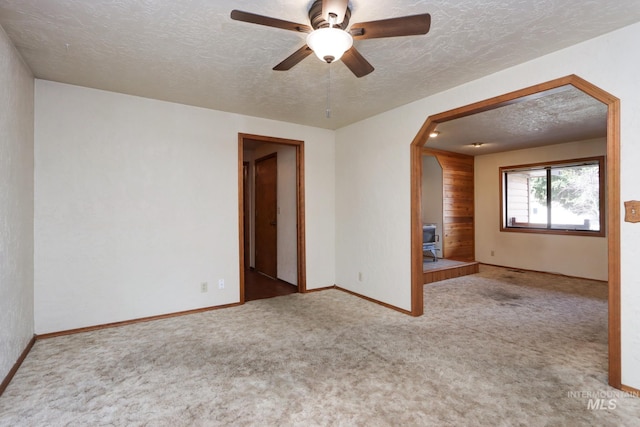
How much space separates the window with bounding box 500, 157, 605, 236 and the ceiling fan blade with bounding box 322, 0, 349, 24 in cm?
573

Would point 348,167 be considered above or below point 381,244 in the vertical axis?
above

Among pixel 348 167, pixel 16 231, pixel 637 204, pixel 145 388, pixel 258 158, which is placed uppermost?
pixel 258 158

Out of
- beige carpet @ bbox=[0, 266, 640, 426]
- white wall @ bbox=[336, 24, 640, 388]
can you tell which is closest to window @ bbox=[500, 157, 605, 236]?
beige carpet @ bbox=[0, 266, 640, 426]

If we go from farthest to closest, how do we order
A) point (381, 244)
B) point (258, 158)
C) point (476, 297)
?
point (258, 158) → point (476, 297) → point (381, 244)

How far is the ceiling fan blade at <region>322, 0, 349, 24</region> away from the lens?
4.95 ft

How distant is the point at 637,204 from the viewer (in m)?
2.00

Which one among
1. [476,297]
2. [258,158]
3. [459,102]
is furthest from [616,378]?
[258,158]

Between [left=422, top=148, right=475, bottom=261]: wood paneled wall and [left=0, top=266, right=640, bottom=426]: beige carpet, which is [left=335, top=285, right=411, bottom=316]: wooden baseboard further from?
[left=422, top=148, right=475, bottom=261]: wood paneled wall

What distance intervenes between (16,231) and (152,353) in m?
1.39

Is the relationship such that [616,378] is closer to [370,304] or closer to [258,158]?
[370,304]

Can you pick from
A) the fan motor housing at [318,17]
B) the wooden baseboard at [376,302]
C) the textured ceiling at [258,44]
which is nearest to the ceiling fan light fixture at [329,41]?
the fan motor housing at [318,17]

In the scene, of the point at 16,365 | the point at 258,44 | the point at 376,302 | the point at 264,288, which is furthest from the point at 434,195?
the point at 16,365

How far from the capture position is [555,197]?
5.84 meters

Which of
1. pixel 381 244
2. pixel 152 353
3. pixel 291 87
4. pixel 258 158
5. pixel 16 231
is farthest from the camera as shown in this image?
pixel 258 158
